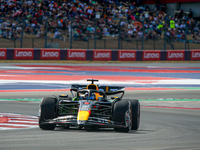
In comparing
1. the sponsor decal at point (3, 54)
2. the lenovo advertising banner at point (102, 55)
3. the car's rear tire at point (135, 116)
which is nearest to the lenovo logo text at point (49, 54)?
the sponsor decal at point (3, 54)

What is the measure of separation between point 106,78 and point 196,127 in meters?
13.8

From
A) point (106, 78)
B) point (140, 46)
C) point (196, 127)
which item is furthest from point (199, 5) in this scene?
point (196, 127)

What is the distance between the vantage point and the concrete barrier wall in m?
32.4

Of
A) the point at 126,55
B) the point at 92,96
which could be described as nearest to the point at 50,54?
the point at 126,55

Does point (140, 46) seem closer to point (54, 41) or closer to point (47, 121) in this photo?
point (54, 41)

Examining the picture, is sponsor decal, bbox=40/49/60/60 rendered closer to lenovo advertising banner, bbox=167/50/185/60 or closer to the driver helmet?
lenovo advertising banner, bbox=167/50/185/60

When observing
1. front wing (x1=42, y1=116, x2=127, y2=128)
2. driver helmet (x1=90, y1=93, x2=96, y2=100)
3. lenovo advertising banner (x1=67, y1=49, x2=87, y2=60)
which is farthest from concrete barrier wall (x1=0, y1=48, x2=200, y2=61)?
front wing (x1=42, y1=116, x2=127, y2=128)

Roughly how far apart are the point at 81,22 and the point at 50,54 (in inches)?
148

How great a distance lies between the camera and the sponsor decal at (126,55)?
3468 centimetres

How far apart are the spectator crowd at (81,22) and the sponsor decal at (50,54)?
1356 millimetres

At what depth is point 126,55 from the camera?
3497cm

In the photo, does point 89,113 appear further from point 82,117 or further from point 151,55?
point 151,55

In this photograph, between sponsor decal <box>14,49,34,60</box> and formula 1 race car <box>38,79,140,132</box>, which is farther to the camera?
sponsor decal <box>14,49,34,60</box>

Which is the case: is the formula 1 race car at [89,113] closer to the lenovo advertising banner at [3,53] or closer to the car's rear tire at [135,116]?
the car's rear tire at [135,116]
